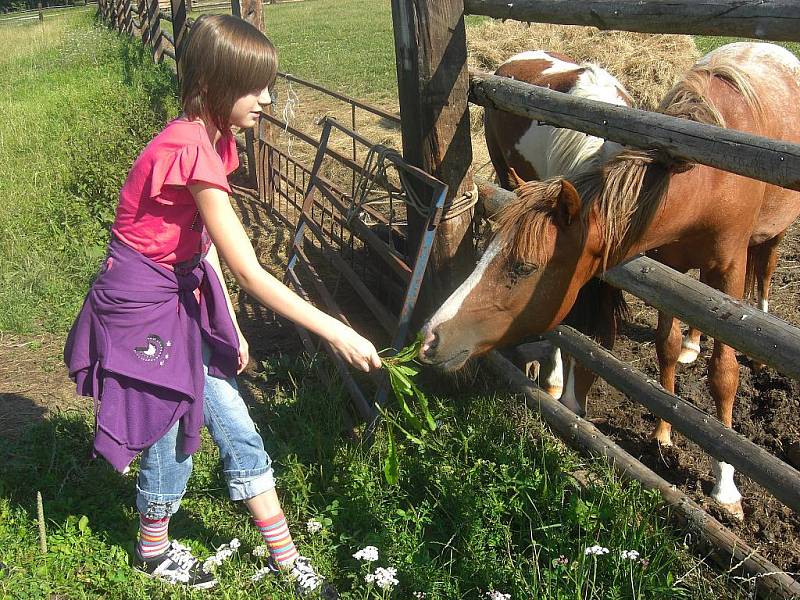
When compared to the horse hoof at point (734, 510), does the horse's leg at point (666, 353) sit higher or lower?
higher

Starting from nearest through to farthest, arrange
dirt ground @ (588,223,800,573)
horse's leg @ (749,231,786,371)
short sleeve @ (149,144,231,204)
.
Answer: short sleeve @ (149,144,231,204), dirt ground @ (588,223,800,573), horse's leg @ (749,231,786,371)

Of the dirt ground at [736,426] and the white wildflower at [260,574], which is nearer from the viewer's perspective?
the white wildflower at [260,574]

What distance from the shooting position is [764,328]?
2348 millimetres

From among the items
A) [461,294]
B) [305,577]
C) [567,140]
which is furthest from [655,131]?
[305,577]

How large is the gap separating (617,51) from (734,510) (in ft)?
26.6

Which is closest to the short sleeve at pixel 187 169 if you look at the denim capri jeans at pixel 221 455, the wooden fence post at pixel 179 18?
the denim capri jeans at pixel 221 455

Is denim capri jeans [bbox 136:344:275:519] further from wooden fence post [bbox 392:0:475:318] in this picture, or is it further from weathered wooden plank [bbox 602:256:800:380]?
weathered wooden plank [bbox 602:256:800:380]

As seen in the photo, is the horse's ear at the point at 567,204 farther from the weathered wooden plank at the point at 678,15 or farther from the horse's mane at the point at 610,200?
the weathered wooden plank at the point at 678,15

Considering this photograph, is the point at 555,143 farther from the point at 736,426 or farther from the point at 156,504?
the point at 156,504

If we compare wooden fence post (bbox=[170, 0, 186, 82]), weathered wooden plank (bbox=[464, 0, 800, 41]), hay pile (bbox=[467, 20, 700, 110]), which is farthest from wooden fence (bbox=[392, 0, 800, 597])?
wooden fence post (bbox=[170, 0, 186, 82])

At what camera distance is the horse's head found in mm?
2543

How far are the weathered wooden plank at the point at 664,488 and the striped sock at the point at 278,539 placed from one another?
46.5 inches

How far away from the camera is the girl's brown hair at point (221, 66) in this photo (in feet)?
6.54

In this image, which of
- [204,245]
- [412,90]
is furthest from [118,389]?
[412,90]
